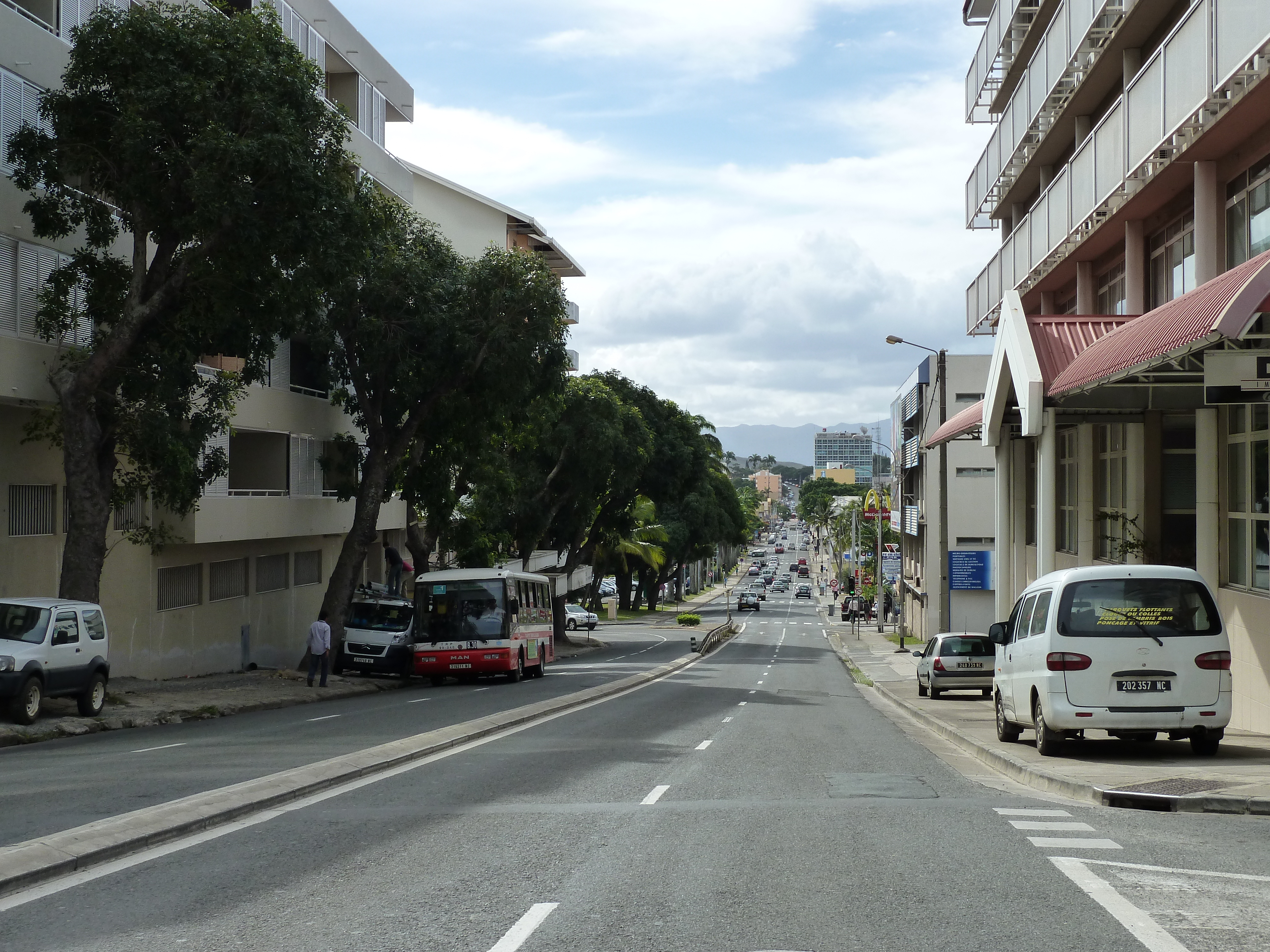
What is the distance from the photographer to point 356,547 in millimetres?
32625

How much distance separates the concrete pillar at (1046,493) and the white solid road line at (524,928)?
13.6 meters

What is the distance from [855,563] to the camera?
4134 inches

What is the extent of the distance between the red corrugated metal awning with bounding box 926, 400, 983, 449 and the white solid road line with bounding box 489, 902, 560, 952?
1807 centimetres

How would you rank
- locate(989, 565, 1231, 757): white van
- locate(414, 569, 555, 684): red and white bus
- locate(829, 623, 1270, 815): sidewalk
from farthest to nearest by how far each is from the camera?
1. locate(414, 569, 555, 684): red and white bus
2. locate(989, 565, 1231, 757): white van
3. locate(829, 623, 1270, 815): sidewalk

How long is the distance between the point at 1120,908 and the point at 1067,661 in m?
6.77

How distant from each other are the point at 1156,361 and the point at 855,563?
9358 cm

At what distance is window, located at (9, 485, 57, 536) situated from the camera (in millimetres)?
23859

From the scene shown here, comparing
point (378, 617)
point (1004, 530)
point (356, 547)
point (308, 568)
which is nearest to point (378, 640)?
point (378, 617)

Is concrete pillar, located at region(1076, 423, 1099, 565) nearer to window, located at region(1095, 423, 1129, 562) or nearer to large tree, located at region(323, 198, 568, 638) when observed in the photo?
window, located at region(1095, 423, 1129, 562)

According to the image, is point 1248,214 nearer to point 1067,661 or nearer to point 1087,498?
point 1067,661

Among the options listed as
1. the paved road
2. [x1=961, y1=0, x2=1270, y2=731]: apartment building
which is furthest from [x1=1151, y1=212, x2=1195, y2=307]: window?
the paved road

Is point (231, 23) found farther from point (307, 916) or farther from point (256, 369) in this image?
point (307, 916)

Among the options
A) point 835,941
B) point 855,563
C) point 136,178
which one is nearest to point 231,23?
point 136,178

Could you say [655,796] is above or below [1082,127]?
below
